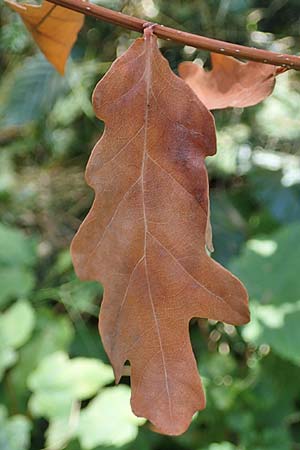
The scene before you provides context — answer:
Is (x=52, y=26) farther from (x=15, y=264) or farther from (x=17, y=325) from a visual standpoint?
(x=15, y=264)

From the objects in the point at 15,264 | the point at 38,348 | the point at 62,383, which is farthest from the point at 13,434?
the point at 15,264

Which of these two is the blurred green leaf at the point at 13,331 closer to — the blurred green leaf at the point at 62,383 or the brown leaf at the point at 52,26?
the blurred green leaf at the point at 62,383

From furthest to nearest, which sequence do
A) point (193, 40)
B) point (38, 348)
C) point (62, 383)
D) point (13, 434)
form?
point (38, 348) < point (62, 383) < point (13, 434) < point (193, 40)

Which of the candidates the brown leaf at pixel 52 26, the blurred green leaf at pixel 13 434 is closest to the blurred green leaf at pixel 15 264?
the blurred green leaf at pixel 13 434

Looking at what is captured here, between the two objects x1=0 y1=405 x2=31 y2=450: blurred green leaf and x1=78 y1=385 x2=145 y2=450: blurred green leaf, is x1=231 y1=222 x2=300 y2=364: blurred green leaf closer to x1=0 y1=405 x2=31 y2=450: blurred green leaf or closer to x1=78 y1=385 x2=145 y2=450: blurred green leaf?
x1=78 y1=385 x2=145 y2=450: blurred green leaf

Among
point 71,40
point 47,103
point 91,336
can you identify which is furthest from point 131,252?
point 47,103

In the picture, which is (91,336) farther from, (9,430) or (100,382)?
(9,430)

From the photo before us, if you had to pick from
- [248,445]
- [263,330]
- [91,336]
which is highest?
[263,330]
